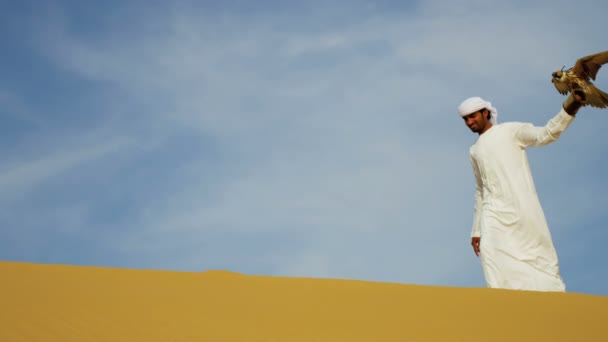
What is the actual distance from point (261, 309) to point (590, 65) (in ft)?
12.6

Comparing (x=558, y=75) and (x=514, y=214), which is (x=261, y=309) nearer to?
(x=514, y=214)

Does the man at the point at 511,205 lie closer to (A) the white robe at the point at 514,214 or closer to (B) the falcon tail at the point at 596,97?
(A) the white robe at the point at 514,214

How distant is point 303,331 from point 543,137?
12.2 feet

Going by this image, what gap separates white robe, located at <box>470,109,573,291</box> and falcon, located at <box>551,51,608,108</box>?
0.23 m

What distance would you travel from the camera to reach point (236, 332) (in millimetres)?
3656

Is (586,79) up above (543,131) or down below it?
above

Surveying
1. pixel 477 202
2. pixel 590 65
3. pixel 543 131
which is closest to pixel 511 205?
pixel 477 202

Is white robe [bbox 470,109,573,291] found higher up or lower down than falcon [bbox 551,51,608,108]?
lower down

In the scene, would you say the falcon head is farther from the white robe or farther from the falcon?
the white robe

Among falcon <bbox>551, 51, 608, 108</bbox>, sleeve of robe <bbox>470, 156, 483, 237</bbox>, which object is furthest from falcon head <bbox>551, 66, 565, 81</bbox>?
sleeve of robe <bbox>470, 156, 483, 237</bbox>

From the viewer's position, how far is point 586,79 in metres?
6.26

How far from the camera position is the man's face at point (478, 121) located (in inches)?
283

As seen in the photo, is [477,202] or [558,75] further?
[477,202]

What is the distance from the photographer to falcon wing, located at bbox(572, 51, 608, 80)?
6.27 meters
